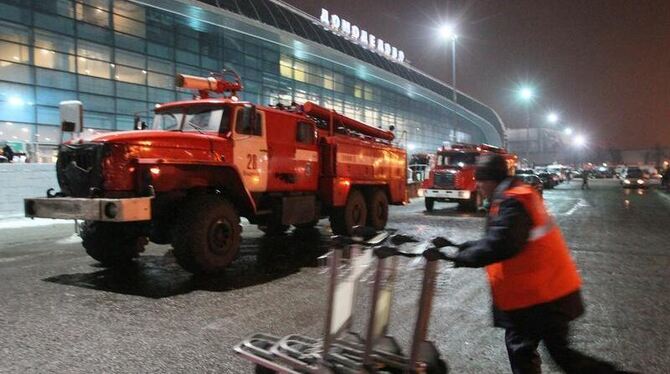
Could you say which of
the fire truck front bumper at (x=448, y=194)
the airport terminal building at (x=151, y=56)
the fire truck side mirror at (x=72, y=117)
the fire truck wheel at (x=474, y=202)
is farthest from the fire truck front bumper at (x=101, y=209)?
the fire truck wheel at (x=474, y=202)

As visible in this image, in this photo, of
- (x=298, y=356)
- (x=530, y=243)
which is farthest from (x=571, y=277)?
(x=298, y=356)

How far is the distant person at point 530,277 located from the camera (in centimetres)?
274

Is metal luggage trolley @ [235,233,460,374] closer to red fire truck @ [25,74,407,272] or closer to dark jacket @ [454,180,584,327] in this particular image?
dark jacket @ [454,180,584,327]

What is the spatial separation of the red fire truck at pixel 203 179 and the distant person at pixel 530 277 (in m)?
4.73

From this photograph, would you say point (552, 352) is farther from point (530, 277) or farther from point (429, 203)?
point (429, 203)

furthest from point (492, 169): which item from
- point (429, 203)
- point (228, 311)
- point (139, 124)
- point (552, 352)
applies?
point (429, 203)

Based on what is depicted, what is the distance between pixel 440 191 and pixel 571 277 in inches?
630

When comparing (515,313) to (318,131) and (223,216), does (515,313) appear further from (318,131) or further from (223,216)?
(318,131)

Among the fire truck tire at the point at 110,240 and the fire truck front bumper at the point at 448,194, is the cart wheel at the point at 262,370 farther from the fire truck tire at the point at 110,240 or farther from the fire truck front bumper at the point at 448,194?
the fire truck front bumper at the point at 448,194

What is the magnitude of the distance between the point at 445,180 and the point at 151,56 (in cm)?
1823

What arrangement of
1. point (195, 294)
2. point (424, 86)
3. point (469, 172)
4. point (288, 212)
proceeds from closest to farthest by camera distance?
1. point (195, 294)
2. point (288, 212)
3. point (469, 172)
4. point (424, 86)

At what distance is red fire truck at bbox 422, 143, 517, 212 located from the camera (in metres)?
18.3

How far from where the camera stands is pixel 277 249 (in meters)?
9.80

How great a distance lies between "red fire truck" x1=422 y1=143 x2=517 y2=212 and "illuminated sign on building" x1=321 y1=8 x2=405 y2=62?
80.5ft
